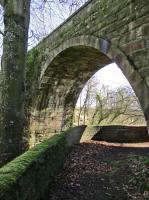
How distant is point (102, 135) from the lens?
1384 centimetres

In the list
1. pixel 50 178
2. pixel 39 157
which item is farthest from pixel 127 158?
pixel 39 157

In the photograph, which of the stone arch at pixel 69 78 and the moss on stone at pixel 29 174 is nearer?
the moss on stone at pixel 29 174

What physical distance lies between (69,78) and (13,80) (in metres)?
6.95

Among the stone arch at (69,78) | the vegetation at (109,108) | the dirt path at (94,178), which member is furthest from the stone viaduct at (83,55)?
the vegetation at (109,108)

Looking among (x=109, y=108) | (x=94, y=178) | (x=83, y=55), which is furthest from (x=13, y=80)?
(x=109, y=108)

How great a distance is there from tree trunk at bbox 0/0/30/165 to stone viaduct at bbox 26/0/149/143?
1809mm

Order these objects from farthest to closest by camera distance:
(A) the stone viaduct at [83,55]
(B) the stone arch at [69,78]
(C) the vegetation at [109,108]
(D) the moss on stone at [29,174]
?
(C) the vegetation at [109,108] → (B) the stone arch at [69,78] → (A) the stone viaduct at [83,55] → (D) the moss on stone at [29,174]

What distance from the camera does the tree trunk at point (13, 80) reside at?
5.92 metres

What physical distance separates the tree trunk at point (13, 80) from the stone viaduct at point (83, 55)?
1809 millimetres

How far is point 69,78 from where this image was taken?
12938 mm

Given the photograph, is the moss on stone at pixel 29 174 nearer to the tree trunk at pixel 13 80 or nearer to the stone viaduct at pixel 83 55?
the tree trunk at pixel 13 80

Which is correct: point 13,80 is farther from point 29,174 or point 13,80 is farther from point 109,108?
point 109,108

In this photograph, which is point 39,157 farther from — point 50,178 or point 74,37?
point 74,37

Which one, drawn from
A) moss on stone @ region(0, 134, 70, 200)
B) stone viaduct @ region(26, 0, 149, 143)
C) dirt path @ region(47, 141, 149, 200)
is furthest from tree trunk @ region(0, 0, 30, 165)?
stone viaduct @ region(26, 0, 149, 143)
